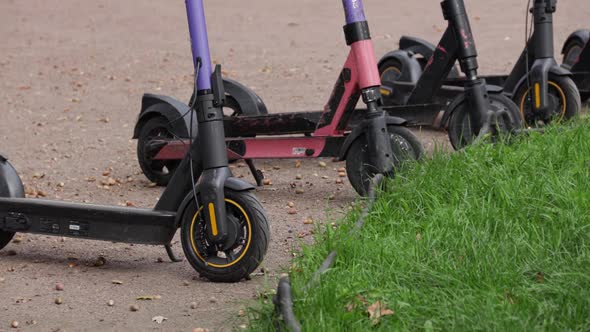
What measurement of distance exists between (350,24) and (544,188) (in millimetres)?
1405

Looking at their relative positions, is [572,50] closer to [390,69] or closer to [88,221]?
[390,69]

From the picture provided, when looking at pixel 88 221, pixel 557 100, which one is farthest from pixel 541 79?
pixel 88 221

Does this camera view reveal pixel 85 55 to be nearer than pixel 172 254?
No

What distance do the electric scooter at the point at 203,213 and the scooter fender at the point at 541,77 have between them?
2.89 meters

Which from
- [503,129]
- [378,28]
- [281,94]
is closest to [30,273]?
[503,129]

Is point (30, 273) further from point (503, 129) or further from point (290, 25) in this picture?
point (290, 25)

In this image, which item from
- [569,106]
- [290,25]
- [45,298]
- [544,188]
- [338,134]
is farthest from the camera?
[290,25]

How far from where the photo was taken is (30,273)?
17.1 feet

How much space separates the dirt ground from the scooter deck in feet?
0.56

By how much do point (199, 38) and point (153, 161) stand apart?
6.91ft

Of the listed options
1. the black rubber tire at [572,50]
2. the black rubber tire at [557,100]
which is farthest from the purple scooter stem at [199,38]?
the black rubber tire at [572,50]

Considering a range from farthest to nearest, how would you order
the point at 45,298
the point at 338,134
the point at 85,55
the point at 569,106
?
the point at 85,55, the point at 569,106, the point at 338,134, the point at 45,298

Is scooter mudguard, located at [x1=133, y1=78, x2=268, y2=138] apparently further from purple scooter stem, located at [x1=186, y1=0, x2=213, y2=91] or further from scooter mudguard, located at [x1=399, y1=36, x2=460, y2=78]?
scooter mudguard, located at [x1=399, y1=36, x2=460, y2=78]

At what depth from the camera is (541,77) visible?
7.25 metres
